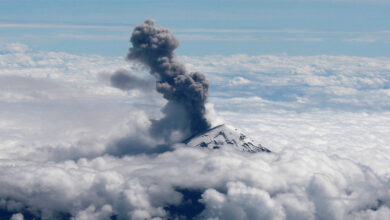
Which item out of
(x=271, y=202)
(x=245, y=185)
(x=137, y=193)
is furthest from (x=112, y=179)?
(x=271, y=202)

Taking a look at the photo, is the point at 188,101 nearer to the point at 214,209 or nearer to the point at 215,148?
the point at 215,148

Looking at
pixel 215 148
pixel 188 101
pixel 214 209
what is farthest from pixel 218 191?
pixel 188 101

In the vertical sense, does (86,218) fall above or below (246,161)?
below

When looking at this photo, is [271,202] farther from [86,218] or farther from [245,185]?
[86,218]

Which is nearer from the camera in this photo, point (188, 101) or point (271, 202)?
point (188, 101)

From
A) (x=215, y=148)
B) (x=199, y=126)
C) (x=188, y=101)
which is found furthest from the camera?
(x=215, y=148)

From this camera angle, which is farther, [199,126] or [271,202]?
[271,202]

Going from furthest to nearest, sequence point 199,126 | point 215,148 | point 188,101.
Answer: point 215,148 → point 199,126 → point 188,101

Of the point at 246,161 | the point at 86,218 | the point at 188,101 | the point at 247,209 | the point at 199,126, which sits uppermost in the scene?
the point at 188,101

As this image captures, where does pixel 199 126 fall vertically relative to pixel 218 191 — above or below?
above
